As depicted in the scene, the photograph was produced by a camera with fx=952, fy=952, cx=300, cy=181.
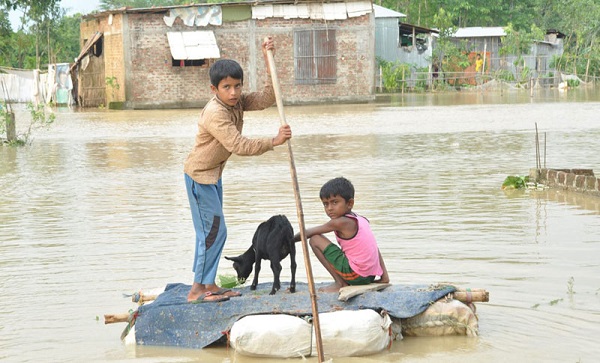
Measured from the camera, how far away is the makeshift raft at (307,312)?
5008 mm

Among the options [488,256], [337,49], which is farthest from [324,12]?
[488,256]

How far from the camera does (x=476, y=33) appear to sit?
4678 centimetres

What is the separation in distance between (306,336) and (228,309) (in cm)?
52

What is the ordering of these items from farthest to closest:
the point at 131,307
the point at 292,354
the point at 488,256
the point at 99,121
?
1. the point at 99,121
2. the point at 488,256
3. the point at 131,307
4. the point at 292,354

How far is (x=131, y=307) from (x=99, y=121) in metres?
19.3

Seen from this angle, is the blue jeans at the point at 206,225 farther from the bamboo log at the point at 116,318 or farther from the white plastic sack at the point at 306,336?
the white plastic sack at the point at 306,336

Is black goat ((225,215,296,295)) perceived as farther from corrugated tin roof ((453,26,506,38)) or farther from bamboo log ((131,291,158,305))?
corrugated tin roof ((453,26,506,38))

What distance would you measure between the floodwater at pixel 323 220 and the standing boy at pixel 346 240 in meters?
0.57

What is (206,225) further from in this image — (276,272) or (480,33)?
(480,33)

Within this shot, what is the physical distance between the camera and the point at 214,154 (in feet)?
17.0

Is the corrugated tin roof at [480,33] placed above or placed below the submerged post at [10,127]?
above

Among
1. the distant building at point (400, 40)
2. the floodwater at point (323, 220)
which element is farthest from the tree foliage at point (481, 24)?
the floodwater at point (323, 220)

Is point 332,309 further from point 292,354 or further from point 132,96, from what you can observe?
point 132,96

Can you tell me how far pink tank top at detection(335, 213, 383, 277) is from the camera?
534cm
